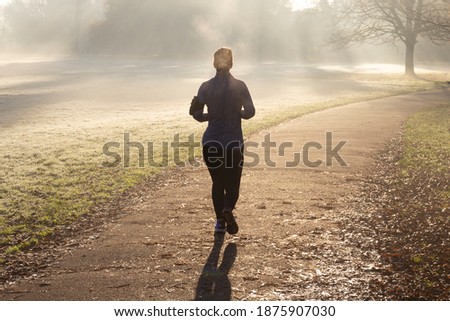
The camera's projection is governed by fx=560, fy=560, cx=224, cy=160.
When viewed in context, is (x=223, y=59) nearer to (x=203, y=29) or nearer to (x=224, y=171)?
(x=224, y=171)

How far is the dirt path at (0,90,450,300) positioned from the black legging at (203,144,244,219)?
48cm

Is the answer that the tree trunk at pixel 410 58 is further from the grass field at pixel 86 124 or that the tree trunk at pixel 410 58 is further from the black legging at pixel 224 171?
the black legging at pixel 224 171

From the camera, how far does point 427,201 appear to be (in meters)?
8.30

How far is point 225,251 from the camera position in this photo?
6004 millimetres

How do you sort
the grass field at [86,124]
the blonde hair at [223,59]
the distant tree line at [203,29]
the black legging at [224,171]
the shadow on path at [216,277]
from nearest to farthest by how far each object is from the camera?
the shadow on path at [216,277] < the blonde hair at [223,59] < the black legging at [224,171] < the grass field at [86,124] < the distant tree line at [203,29]

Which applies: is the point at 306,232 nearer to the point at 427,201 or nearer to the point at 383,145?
the point at 427,201

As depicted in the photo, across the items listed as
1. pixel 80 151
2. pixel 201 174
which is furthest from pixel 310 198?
pixel 80 151

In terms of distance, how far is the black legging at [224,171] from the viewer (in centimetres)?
602

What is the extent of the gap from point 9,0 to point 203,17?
64188 mm

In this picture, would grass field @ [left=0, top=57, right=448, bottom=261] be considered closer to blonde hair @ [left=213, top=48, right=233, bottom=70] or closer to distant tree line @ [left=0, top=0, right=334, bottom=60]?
blonde hair @ [left=213, top=48, right=233, bottom=70]

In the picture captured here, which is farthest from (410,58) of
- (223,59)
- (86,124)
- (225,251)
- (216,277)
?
(216,277)

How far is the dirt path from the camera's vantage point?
4977mm

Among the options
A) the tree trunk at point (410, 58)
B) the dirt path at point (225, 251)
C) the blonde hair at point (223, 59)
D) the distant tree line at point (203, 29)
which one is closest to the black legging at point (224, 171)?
the dirt path at point (225, 251)

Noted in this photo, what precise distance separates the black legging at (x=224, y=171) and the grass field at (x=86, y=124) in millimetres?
2317
